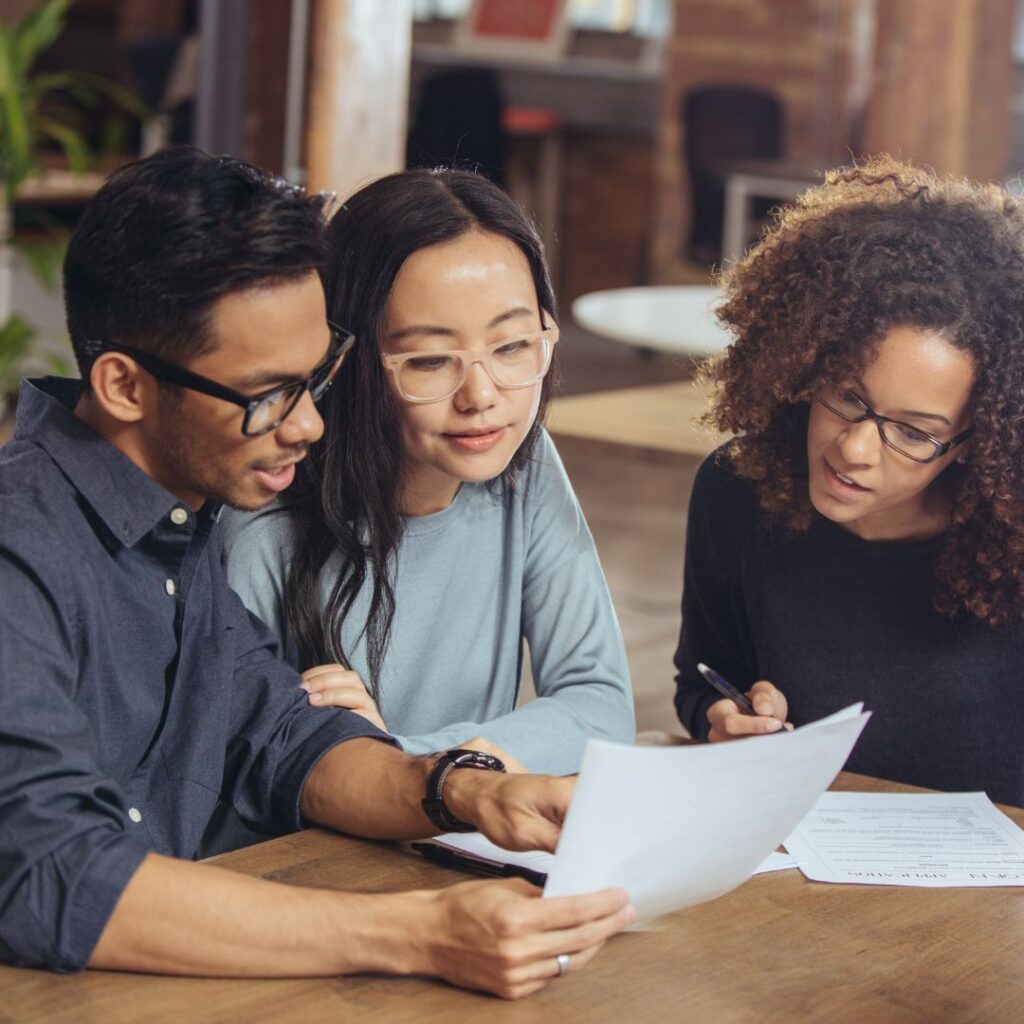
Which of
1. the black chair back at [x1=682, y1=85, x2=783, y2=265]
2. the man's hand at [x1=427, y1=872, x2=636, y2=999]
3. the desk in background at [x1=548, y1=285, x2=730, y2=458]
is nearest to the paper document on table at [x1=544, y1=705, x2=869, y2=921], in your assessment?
the man's hand at [x1=427, y1=872, x2=636, y2=999]

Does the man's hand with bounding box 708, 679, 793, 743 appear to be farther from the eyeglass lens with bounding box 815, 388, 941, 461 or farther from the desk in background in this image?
the desk in background

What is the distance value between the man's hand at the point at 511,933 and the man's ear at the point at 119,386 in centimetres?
45

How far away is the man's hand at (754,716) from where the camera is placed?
168cm

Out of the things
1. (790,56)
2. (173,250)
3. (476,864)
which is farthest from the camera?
(790,56)

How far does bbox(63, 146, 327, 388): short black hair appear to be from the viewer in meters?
1.26

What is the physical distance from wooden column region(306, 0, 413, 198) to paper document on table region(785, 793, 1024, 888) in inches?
90.8

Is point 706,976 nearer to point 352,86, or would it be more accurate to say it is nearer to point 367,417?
point 367,417

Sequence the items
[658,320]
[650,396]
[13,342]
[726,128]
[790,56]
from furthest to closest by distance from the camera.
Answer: [790,56] < [726,128] < [13,342] < [658,320] < [650,396]

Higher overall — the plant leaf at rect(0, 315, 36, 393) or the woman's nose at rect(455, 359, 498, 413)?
the woman's nose at rect(455, 359, 498, 413)

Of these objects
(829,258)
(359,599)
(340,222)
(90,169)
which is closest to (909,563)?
(829,258)

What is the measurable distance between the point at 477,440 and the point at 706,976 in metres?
0.63

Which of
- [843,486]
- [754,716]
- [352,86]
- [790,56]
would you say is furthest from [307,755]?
[790,56]

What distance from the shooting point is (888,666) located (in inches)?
72.6

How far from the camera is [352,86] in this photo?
368 centimetres
